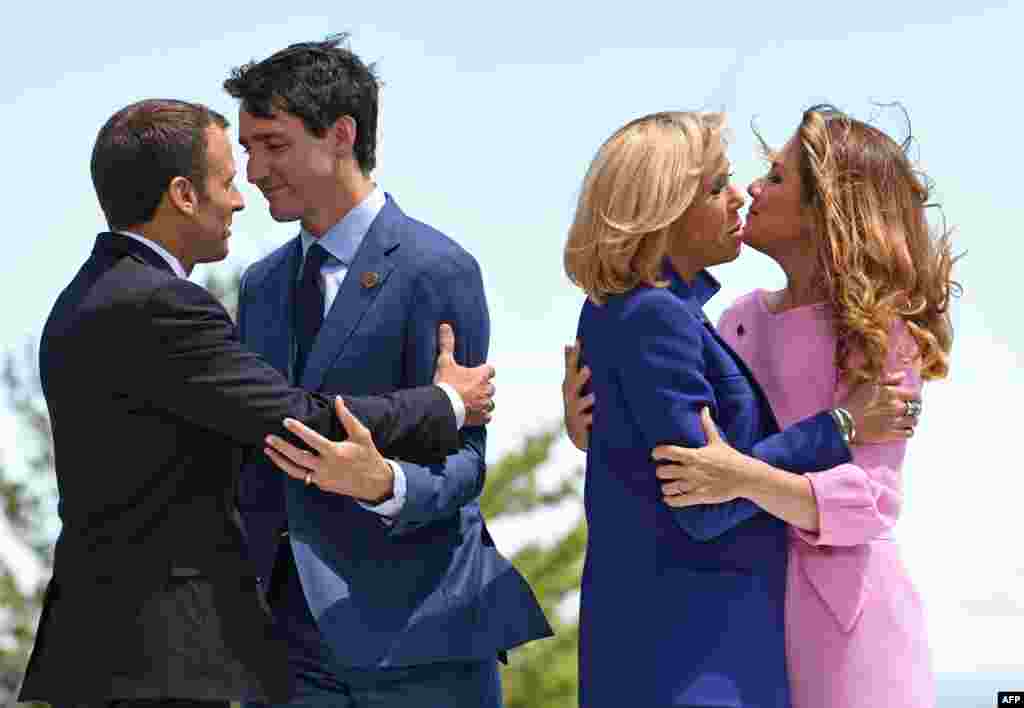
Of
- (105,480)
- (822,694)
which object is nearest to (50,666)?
(105,480)

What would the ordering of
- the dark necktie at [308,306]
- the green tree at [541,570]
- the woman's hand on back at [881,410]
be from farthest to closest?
the green tree at [541,570] → the dark necktie at [308,306] → the woman's hand on back at [881,410]

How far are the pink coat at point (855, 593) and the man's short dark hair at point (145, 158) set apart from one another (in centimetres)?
160

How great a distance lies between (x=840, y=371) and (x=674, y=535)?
0.61 m

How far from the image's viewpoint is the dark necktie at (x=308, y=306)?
14.6ft

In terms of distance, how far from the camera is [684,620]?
379 cm

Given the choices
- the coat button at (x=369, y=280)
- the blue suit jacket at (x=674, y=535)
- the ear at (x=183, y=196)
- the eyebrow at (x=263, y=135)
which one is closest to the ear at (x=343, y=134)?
the eyebrow at (x=263, y=135)

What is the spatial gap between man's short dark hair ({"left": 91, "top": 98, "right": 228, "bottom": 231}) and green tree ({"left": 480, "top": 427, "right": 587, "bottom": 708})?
1929cm

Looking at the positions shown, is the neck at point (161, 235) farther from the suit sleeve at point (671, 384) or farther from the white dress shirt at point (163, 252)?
the suit sleeve at point (671, 384)

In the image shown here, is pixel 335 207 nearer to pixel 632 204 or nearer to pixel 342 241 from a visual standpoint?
pixel 342 241

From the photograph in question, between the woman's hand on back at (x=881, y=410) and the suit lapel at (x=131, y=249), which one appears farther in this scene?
the suit lapel at (x=131, y=249)

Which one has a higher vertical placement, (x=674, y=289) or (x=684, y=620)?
(x=674, y=289)

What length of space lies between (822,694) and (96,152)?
2194 millimetres

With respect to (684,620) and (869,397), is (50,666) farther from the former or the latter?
(869,397)

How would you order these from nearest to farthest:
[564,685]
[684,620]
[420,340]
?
[684,620]
[420,340]
[564,685]
